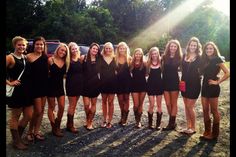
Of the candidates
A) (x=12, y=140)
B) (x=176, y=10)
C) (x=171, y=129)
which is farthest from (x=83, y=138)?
(x=176, y=10)

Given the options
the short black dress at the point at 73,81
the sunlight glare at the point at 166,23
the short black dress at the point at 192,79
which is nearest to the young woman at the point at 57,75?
the short black dress at the point at 73,81

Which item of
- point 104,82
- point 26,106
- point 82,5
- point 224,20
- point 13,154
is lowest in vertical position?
point 13,154

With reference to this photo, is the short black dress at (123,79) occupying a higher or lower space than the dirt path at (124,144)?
higher

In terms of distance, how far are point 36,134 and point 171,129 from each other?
10.5ft

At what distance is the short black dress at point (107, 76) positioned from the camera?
720 cm

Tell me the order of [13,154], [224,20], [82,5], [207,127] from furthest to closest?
1. [82,5]
2. [224,20]
3. [207,127]
4. [13,154]

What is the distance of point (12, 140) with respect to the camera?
6320 mm

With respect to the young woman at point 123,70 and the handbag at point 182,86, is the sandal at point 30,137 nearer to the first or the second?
the young woman at point 123,70

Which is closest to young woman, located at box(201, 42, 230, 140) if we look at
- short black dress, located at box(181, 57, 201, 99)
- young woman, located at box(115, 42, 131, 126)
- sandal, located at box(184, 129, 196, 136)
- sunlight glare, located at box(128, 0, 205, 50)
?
short black dress, located at box(181, 57, 201, 99)

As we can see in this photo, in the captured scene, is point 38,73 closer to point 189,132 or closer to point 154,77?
point 154,77

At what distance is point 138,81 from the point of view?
7387 mm

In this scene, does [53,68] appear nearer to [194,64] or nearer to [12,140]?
[12,140]

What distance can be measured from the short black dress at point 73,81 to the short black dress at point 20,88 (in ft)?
3.68

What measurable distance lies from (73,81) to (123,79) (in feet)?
4.15
